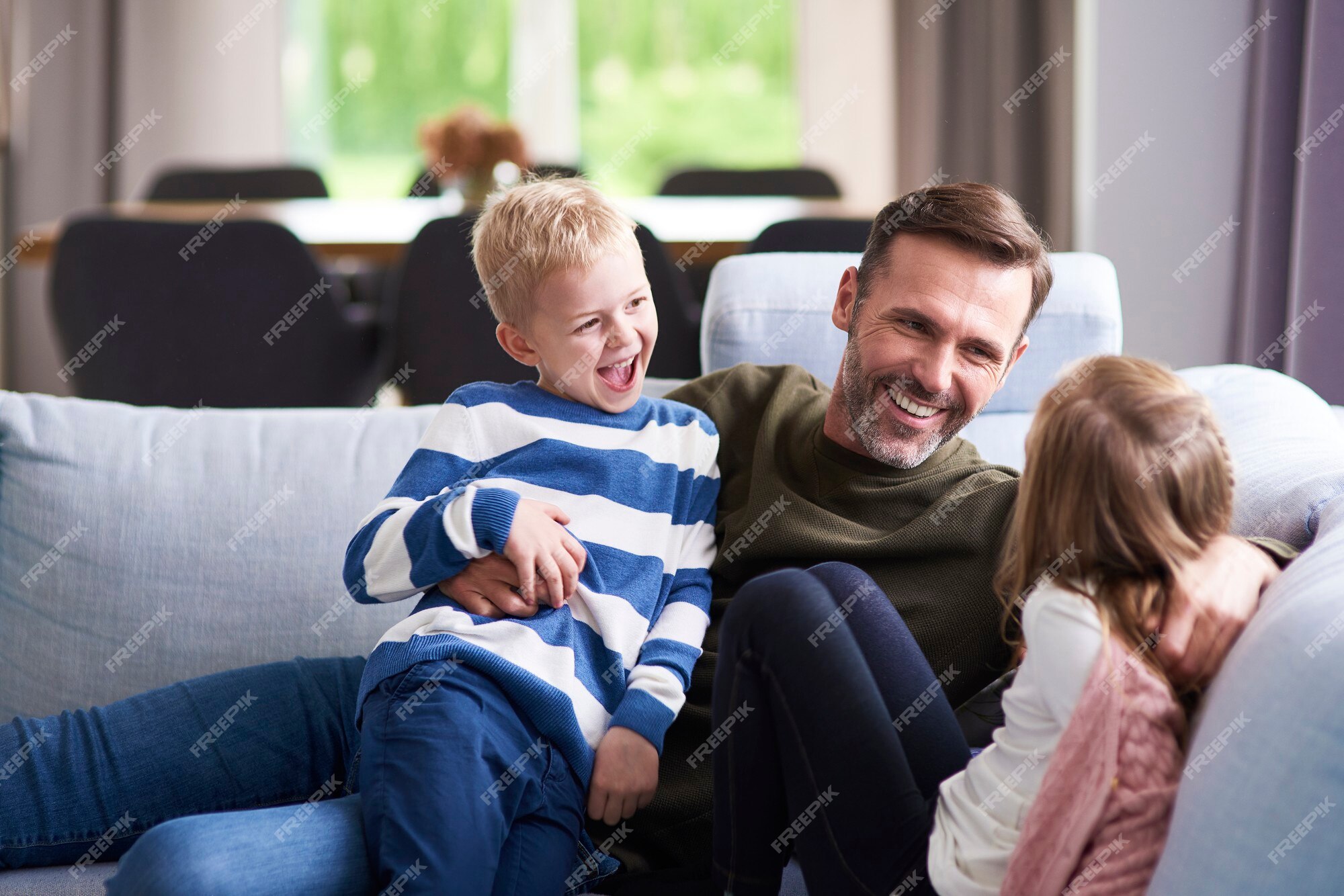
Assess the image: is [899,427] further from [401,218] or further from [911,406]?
[401,218]

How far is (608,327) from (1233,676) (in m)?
0.68

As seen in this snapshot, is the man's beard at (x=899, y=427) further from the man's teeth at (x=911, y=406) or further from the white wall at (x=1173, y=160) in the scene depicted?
the white wall at (x=1173, y=160)

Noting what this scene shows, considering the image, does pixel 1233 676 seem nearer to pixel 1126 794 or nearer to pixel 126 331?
pixel 1126 794

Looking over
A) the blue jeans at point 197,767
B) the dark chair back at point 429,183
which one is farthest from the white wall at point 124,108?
the blue jeans at point 197,767

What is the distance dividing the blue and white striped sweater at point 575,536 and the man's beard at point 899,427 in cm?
19

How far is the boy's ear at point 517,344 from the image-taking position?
1268 millimetres

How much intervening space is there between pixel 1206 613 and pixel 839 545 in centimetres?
41

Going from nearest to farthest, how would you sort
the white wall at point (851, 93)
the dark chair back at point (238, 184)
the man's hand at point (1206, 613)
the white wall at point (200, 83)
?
1. the man's hand at point (1206, 613)
2. the dark chair back at point (238, 184)
3. the white wall at point (200, 83)
4. the white wall at point (851, 93)

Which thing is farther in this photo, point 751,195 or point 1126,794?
point 751,195

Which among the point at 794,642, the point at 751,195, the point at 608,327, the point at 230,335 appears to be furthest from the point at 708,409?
the point at 751,195

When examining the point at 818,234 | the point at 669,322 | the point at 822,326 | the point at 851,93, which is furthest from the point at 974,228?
the point at 851,93

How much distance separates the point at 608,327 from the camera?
122cm

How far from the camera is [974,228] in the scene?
4.11 ft

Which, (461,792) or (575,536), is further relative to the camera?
(575,536)
